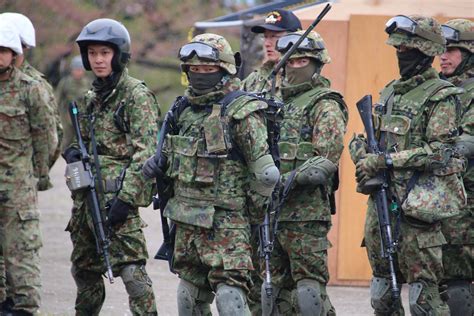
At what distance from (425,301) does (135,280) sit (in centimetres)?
202

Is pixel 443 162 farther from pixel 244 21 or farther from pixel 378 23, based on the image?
pixel 244 21

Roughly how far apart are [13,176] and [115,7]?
20009 mm

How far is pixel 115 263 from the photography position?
869cm

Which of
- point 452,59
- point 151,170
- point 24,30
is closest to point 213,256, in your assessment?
point 151,170

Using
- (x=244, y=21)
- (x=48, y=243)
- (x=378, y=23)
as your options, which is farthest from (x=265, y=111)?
(x=48, y=243)

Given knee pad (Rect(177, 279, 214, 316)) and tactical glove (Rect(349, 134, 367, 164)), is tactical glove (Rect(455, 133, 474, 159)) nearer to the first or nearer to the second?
tactical glove (Rect(349, 134, 367, 164))

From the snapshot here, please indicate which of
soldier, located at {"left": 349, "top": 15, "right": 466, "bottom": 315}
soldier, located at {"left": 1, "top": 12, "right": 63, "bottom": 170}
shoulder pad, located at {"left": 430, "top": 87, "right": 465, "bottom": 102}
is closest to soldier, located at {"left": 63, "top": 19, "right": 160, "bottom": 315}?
soldier, located at {"left": 1, "top": 12, "right": 63, "bottom": 170}

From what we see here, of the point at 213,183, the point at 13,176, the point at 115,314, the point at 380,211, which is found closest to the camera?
the point at 213,183

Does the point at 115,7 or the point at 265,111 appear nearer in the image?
the point at 265,111

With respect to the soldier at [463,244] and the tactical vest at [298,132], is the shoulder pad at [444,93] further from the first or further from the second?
the tactical vest at [298,132]

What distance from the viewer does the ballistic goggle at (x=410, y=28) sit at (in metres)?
8.41

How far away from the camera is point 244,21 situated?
13.9 metres

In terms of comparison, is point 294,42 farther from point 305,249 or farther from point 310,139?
point 305,249

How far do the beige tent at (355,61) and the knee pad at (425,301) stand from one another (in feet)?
11.3
